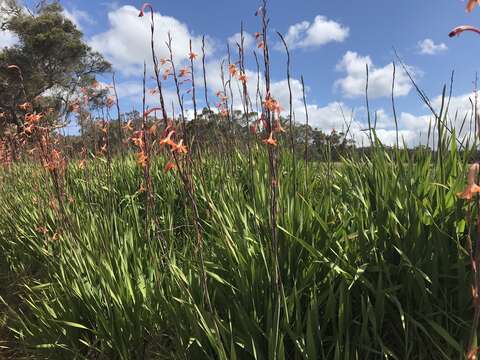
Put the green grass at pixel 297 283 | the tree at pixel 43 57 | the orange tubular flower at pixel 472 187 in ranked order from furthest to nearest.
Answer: the tree at pixel 43 57
the green grass at pixel 297 283
the orange tubular flower at pixel 472 187

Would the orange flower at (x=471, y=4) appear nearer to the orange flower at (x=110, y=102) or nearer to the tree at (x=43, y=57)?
the orange flower at (x=110, y=102)

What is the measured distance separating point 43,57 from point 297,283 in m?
27.8

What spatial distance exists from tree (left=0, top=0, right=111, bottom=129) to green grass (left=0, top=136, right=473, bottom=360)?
906 inches

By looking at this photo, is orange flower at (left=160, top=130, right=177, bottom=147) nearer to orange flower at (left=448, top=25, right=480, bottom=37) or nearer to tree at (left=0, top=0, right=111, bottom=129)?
orange flower at (left=448, top=25, right=480, bottom=37)

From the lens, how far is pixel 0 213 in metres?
4.88

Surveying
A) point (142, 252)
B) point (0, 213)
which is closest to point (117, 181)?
point (0, 213)

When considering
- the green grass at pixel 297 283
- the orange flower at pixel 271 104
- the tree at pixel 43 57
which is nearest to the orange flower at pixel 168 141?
the orange flower at pixel 271 104

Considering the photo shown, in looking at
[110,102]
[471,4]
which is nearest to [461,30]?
[471,4]

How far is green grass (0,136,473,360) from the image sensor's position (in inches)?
68.2

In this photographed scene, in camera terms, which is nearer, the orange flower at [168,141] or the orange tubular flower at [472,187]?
the orange tubular flower at [472,187]

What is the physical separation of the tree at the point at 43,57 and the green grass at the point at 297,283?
2301 centimetres

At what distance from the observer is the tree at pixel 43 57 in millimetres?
24297

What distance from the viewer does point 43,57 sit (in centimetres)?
2552

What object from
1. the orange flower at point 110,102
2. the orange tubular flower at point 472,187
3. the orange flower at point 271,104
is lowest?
the orange tubular flower at point 472,187
